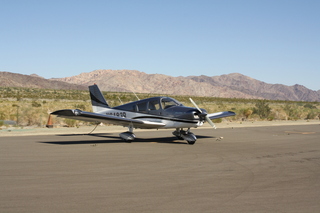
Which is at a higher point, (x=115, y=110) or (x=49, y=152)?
(x=115, y=110)

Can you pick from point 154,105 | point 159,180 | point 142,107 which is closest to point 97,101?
point 142,107

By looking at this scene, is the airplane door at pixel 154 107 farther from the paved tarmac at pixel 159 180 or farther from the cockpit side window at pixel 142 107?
the paved tarmac at pixel 159 180

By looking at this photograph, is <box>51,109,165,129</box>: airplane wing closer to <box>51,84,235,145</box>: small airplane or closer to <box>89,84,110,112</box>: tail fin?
<box>51,84,235,145</box>: small airplane

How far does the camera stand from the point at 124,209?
5992mm

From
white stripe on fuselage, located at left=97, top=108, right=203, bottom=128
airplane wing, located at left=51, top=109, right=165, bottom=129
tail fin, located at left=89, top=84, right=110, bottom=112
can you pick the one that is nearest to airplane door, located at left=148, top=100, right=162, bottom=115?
white stripe on fuselage, located at left=97, top=108, right=203, bottom=128

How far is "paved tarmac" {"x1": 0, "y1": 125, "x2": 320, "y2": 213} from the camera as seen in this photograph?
20.5 feet

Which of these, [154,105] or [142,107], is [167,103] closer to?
[154,105]

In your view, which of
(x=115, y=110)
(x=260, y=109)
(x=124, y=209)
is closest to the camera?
(x=124, y=209)

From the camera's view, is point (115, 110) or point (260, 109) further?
point (260, 109)

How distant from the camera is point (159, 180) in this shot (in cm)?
827

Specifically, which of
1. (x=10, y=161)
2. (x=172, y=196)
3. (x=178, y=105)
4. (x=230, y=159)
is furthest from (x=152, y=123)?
(x=172, y=196)

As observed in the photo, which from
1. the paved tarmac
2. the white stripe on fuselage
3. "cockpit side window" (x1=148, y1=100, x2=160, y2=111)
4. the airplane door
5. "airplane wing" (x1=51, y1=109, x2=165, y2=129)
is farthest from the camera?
"cockpit side window" (x1=148, y1=100, x2=160, y2=111)

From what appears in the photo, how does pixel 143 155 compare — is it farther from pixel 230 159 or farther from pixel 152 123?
pixel 152 123

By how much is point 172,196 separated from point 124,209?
113 cm
